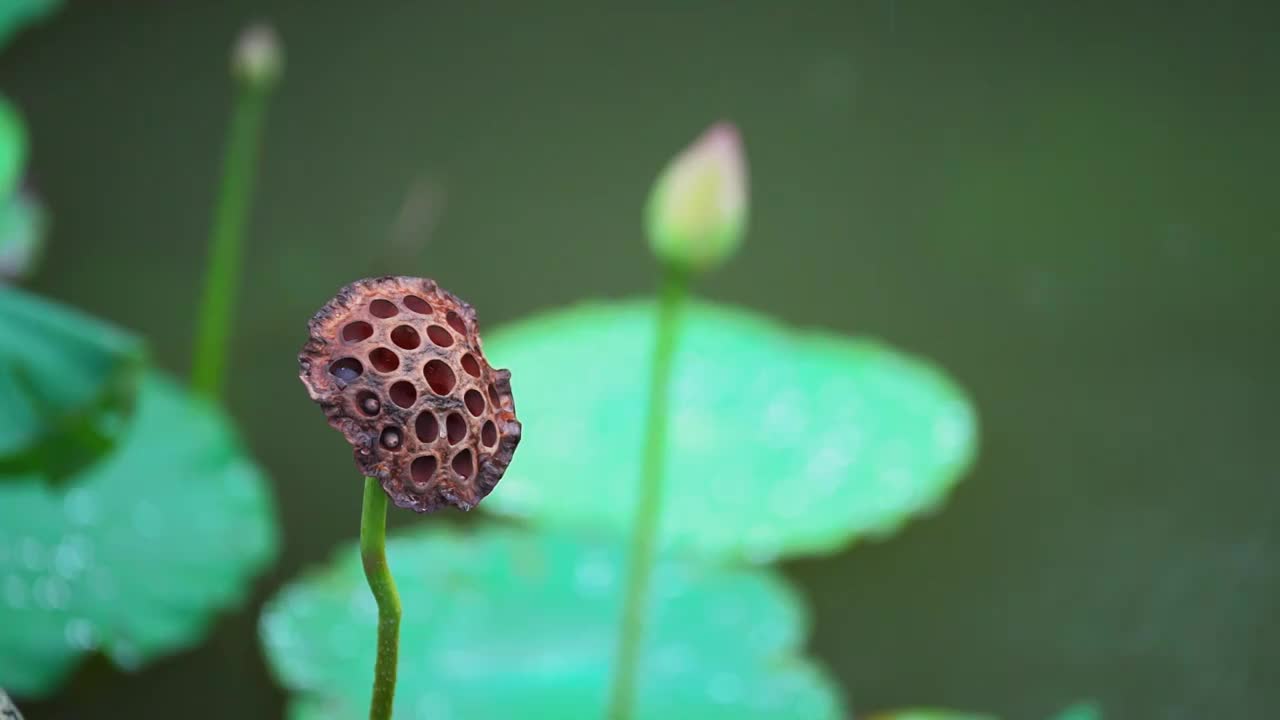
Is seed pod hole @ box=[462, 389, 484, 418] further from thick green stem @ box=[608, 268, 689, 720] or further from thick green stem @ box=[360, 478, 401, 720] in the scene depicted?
thick green stem @ box=[608, 268, 689, 720]

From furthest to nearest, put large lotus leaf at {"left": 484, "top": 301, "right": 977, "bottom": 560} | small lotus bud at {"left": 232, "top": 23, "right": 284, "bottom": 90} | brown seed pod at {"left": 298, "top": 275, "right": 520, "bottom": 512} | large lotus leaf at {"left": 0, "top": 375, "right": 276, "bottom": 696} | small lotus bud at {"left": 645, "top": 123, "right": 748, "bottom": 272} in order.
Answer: large lotus leaf at {"left": 484, "top": 301, "right": 977, "bottom": 560} → small lotus bud at {"left": 232, "top": 23, "right": 284, "bottom": 90} → large lotus leaf at {"left": 0, "top": 375, "right": 276, "bottom": 696} → small lotus bud at {"left": 645, "top": 123, "right": 748, "bottom": 272} → brown seed pod at {"left": 298, "top": 275, "right": 520, "bottom": 512}

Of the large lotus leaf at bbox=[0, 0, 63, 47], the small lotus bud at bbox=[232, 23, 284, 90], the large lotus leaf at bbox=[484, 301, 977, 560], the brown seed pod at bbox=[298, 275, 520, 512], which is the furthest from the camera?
the large lotus leaf at bbox=[0, 0, 63, 47]

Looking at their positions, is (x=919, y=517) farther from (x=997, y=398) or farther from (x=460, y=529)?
(x=460, y=529)

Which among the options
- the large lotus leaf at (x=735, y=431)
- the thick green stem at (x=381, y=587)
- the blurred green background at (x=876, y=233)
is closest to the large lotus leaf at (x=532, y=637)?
the large lotus leaf at (x=735, y=431)

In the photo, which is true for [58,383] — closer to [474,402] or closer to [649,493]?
[649,493]

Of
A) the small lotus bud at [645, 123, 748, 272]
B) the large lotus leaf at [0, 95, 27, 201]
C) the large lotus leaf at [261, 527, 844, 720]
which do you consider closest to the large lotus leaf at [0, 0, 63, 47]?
the large lotus leaf at [0, 95, 27, 201]

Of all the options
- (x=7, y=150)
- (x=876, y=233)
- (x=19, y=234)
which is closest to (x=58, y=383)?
(x=7, y=150)

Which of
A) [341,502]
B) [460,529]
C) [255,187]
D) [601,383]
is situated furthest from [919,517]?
[255,187]
